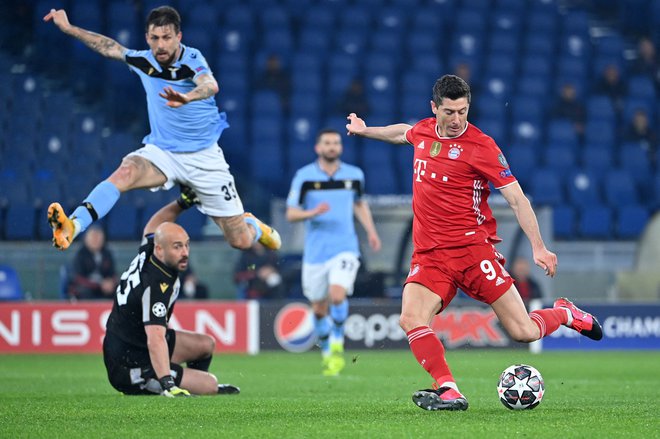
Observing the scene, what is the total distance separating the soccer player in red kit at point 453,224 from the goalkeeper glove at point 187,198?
2.71m

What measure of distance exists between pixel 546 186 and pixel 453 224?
39.8ft

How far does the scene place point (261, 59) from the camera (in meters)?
20.6

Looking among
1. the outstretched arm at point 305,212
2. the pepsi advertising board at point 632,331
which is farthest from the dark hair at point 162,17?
the pepsi advertising board at point 632,331

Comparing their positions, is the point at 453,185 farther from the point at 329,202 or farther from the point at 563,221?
the point at 563,221

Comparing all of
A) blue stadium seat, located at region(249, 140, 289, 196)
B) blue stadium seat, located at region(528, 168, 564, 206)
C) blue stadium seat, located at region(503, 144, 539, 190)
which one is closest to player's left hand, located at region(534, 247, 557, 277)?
blue stadium seat, located at region(249, 140, 289, 196)

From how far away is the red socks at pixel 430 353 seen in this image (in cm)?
736

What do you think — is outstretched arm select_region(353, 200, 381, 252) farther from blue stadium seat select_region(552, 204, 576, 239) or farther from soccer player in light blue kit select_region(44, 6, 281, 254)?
blue stadium seat select_region(552, 204, 576, 239)

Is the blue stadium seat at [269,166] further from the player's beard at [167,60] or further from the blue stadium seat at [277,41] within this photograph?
the player's beard at [167,60]

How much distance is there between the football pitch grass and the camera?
6246mm

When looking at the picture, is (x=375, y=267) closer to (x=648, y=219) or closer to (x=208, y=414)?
(x=648, y=219)

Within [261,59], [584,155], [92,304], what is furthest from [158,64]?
[584,155]

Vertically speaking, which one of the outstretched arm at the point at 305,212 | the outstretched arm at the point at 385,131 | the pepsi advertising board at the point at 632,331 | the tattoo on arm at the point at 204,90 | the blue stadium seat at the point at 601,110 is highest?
the blue stadium seat at the point at 601,110

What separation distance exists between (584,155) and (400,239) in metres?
5.43

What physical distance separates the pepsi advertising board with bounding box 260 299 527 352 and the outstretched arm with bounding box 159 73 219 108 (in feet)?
23.8
